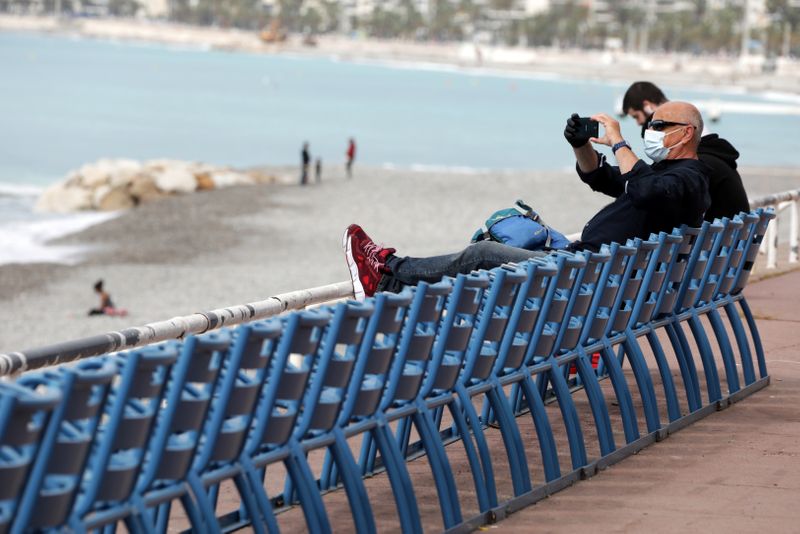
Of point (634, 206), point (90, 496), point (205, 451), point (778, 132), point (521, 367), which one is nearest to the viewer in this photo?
point (90, 496)

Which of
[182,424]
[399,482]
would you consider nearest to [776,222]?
[399,482]

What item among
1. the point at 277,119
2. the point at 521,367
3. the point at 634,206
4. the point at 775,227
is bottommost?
the point at 277,119

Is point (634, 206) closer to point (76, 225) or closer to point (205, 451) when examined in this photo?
point (205, 451)

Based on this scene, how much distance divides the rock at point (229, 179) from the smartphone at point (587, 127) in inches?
Result: 1666

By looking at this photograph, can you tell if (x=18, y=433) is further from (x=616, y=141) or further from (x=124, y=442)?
(x=616, y=141)

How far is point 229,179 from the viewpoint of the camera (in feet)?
165

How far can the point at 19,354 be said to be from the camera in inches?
205

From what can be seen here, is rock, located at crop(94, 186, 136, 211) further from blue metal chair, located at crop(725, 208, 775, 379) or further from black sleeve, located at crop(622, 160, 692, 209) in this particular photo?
black sleeve, located at crop(622, 160, 692, 209)

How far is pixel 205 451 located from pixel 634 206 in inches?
121

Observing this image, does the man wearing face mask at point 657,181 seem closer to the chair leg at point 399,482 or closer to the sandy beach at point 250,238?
the chair leg at point 399,482

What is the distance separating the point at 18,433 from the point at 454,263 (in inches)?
139

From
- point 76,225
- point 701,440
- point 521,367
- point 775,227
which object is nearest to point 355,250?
point 521,367

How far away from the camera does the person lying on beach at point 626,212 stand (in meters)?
6.78

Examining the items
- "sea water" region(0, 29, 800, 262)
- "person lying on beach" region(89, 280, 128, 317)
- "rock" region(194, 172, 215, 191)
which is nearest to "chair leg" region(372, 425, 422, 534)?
"person lying on beach" region(89, 280, 128, 317)
